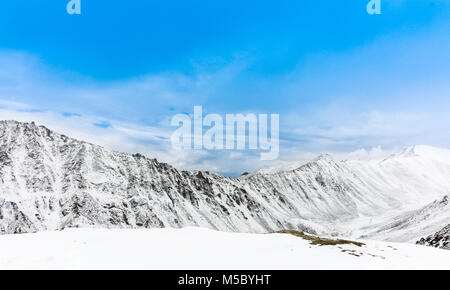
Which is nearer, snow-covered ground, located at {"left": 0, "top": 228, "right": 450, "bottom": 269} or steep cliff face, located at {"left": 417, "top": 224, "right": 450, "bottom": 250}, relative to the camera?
snow-covered ground, located at {"left": 0, "top": 228, "right": 450, "bottom": 269}

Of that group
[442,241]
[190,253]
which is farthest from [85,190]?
[190,253]

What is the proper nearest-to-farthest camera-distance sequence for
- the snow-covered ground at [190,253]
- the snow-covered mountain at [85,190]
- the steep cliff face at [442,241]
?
the snow-covered ground at [190,253]
the steep cliff face at [442,241]
the snow-covered mountain at [85,190]

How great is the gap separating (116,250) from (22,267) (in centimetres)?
425

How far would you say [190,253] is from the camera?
54.5 ft

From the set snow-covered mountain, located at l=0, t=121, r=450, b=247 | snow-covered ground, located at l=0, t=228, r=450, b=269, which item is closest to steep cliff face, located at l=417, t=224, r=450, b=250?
snow-covered ground, located at l=0, t=228, r=450, b=269

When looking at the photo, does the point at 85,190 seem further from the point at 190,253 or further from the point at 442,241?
the point at 190,253

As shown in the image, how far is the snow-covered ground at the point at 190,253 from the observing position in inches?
577

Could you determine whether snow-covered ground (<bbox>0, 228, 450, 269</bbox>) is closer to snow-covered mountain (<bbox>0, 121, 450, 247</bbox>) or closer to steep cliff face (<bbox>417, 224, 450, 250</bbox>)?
steep cliff face (<bbox>417, 224, 450, 250</bbox>)

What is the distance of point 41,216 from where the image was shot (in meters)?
140

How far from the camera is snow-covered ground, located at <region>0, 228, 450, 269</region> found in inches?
577

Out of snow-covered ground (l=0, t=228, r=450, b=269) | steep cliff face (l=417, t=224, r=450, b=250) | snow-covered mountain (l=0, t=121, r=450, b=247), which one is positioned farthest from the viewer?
snow-covered mountain (l=0, t=121, r=450, b=247)

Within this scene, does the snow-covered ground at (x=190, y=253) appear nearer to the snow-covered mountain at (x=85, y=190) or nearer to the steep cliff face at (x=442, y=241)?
the steep cliff face at (x=442, y=241)

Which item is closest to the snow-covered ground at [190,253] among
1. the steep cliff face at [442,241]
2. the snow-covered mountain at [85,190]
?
the steep cliff face at [442,241]
